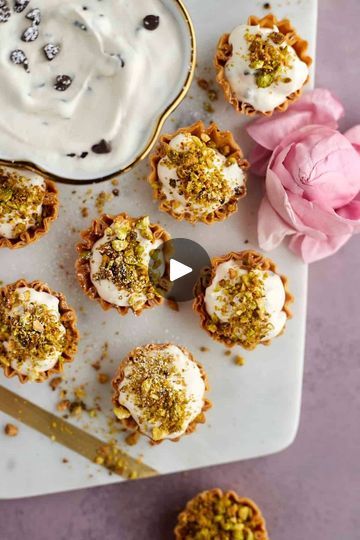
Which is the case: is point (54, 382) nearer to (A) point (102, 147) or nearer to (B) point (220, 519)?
(B) point (220, 519)

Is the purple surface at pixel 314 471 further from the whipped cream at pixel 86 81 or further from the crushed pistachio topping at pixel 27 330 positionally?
the whipped cream at pixel 86 81

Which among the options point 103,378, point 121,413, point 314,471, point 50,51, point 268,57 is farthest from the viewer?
point 314,471

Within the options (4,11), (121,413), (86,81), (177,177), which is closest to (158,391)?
(121,413)

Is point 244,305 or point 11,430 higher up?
point 244,305

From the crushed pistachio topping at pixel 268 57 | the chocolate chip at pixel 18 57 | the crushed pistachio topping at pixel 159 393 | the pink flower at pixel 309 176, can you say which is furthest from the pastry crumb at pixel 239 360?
the chocolate chip at pixel 18 57

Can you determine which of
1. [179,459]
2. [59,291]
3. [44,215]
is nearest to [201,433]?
[179,459]

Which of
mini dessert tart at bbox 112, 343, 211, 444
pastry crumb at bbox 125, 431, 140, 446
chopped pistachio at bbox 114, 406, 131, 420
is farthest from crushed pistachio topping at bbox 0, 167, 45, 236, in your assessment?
pastry crumb at bbox 125, 431, 140, 446
